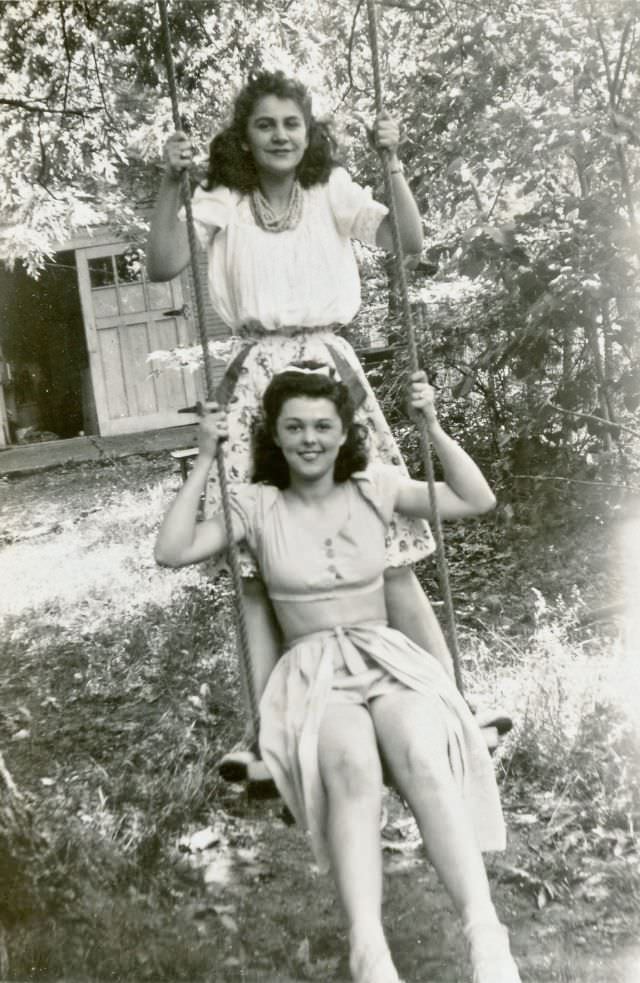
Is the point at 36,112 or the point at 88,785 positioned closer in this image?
the point at 88,785

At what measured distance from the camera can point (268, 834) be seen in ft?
9.43

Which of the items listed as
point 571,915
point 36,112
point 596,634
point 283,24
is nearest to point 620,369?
point 596,634

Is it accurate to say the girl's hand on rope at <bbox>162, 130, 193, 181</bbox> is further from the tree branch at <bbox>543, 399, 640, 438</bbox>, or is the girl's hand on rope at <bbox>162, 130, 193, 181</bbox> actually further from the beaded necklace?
the tree branch at <bbox>543, 399, 640, 438</bbox>

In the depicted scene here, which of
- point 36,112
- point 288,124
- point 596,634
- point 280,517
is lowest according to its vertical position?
point 596,634

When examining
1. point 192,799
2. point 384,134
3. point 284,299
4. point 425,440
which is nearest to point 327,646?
point 425,440

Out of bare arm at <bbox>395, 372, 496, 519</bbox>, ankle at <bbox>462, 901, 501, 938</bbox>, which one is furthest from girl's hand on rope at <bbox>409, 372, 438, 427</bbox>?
ankle at <bbox>462, 901, 501, 938</bbox>

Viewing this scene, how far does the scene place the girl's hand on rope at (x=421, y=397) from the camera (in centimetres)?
183

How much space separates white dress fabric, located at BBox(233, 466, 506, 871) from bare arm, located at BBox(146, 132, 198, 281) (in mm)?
543

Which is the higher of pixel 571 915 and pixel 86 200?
pixel 86 200

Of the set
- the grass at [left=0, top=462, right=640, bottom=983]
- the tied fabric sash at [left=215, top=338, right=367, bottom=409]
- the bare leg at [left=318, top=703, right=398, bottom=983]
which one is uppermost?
the tied fabric sash at [left=215, top=338, right=367, bottom=409]

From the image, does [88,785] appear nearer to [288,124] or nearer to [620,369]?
[288,124]

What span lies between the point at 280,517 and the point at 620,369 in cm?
244

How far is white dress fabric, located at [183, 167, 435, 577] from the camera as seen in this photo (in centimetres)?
203

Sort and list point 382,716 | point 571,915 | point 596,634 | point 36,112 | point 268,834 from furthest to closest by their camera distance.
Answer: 1. point 36,112
2. point 596,634
3. point 268,834
4. point 571,915
5. point 382,716
